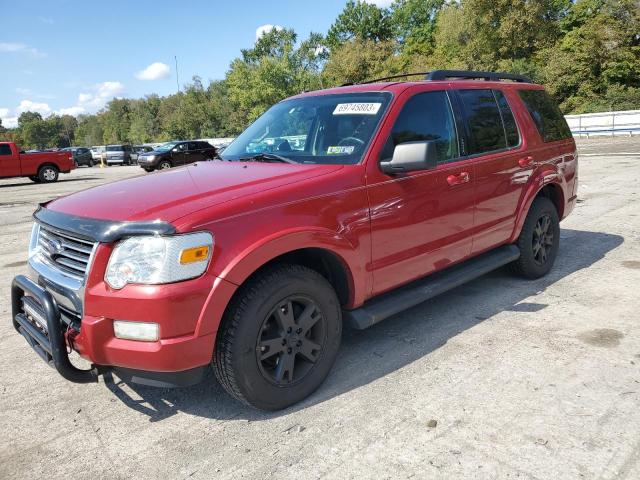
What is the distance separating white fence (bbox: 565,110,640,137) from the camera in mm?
26906

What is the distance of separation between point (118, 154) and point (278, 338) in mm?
37896

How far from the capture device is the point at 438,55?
57094mm

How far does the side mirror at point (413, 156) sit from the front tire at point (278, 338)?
0.87 meters

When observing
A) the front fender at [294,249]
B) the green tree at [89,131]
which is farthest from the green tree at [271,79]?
the green tree at [89,131]

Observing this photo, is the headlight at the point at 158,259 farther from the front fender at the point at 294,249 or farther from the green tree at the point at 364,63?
the green tree at the point at 364,63

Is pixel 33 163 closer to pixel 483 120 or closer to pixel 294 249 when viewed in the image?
pixel 483 120

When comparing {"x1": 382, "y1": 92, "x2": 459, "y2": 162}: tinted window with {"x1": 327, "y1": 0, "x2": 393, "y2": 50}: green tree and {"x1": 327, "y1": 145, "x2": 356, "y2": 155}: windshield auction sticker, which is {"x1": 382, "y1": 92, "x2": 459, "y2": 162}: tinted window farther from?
{"x1": 327, "y1": 0, "x2": 393, "y2": 50}: green tree

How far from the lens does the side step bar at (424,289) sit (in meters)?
3.21

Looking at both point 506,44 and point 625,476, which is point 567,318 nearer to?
point 625,476

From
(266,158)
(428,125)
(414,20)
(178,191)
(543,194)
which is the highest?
(414,20)

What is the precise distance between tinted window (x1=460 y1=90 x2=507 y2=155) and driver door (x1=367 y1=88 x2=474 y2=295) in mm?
208

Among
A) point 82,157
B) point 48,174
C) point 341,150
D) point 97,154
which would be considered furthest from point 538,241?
point 97,154

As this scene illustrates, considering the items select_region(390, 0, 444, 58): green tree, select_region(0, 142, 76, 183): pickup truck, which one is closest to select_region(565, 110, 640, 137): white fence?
select_region(0, 142, 76, 183): pickup truck

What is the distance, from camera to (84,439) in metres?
2.71
